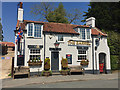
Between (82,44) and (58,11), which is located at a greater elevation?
(58,11)

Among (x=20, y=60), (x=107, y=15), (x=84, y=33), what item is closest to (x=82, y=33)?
(x=84, y=33)

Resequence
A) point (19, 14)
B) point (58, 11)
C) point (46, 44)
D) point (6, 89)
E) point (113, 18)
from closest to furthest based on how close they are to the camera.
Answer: point (6, 89) → point (46, 44) → point (19, 14) → point (113, 18) → point (58, 11)

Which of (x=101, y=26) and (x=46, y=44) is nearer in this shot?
(x=46, y=44)

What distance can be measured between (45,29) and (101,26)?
1626 centimetres

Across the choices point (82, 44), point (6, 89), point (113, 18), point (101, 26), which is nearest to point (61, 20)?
point (101, 26)

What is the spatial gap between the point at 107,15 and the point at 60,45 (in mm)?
16341

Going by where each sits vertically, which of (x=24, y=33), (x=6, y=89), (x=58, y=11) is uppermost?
(x=58, y=11)

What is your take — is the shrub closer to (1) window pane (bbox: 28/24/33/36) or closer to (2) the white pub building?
(2) the white pub building

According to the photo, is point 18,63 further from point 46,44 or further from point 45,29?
point 45,29

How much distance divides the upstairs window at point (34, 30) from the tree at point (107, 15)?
1661cm

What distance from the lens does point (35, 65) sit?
608 inches

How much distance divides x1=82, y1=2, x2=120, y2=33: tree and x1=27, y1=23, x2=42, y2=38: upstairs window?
1661 centimetres

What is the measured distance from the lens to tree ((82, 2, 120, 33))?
27.1 metres

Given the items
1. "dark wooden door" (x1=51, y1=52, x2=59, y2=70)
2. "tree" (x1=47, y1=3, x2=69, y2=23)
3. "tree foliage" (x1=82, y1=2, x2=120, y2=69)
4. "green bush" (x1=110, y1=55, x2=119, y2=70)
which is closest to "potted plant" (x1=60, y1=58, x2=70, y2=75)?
"dark wooden door" (x1=51, y1=52, x2=59, y2=70)
